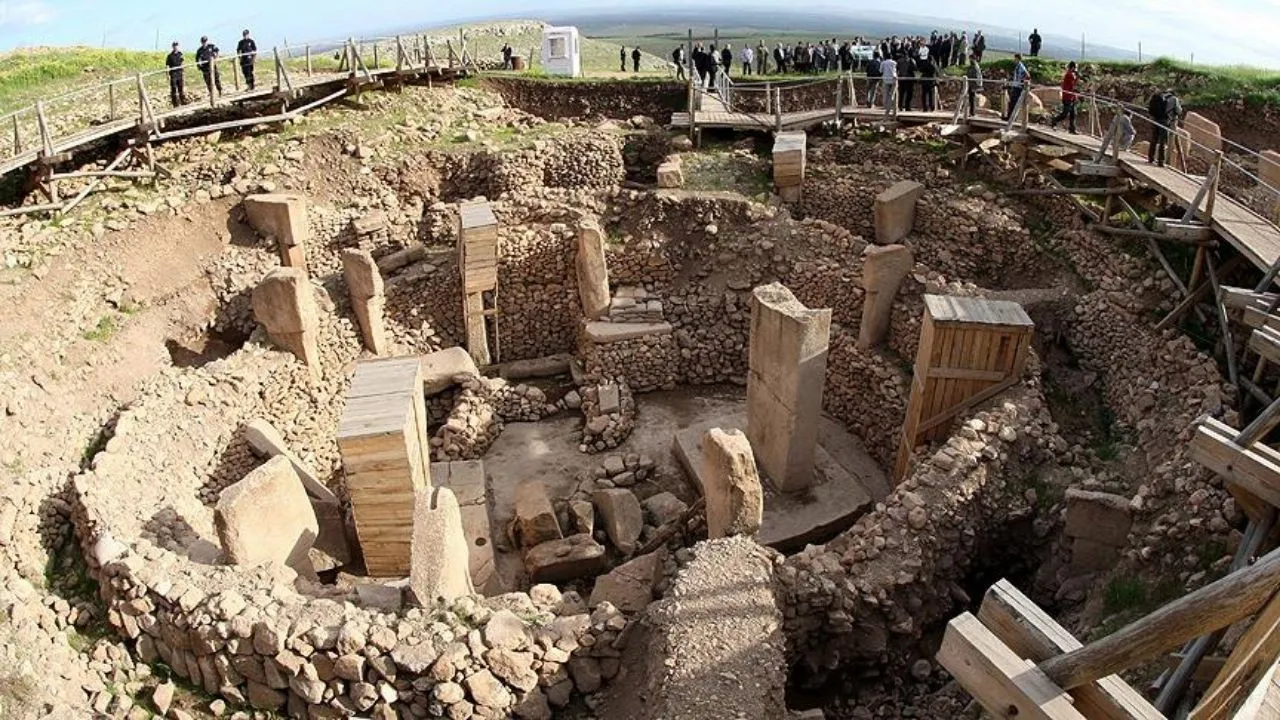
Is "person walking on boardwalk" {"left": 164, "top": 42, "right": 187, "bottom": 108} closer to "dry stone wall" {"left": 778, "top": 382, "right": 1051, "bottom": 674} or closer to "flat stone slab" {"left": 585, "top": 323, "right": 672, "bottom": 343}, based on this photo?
"flat stone slab" {"left": 585, "top": 323, "right": 672, "bottom": 343}

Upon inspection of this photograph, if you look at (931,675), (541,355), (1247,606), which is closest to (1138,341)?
(931,675)

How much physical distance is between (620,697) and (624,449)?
6.01m

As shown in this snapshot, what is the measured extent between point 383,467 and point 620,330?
18.4ft

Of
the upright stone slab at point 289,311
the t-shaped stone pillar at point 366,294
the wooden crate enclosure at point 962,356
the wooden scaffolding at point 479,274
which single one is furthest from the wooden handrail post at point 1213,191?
the upright stone slab at point 289,311

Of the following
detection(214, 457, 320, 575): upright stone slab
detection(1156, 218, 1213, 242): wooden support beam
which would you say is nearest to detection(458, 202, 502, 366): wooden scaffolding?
detection(214, 457, 320, 575): upright stone slab

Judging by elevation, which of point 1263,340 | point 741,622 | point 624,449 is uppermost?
point 1263,340

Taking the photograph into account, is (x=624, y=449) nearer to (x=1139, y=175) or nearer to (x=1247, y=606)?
(x=1139, y=175)

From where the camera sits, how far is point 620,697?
6.87m

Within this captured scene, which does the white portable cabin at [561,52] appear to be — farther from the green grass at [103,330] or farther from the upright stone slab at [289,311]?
the green grass at [103,330]

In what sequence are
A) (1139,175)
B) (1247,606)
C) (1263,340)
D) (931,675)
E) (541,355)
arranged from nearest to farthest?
(1247,606)
(1263,340)
(931,675)
(1139,175)
(541,355)

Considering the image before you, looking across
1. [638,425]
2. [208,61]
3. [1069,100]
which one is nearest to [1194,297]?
[1069,100]

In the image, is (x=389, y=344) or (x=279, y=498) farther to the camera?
(x=389, y=344)

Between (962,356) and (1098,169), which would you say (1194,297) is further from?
(1098,169)

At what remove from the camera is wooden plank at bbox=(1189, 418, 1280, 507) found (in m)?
5.34
